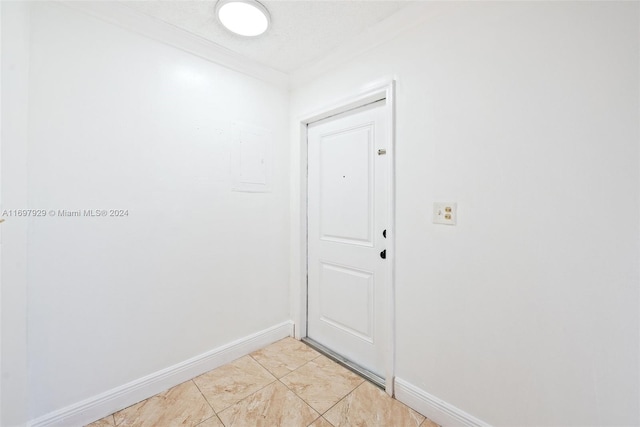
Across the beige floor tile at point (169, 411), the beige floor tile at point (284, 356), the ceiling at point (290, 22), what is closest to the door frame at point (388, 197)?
the beige floor tile at point (284, 356)

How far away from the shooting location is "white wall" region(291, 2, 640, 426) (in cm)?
101

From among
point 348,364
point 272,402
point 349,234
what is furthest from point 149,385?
point 349,234

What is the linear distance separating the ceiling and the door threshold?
7.91 ft

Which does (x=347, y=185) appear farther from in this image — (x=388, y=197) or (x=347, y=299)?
(x=347, y=299)

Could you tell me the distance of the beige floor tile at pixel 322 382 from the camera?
166 centimetres

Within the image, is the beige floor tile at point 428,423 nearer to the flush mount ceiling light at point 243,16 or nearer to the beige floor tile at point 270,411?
the beige floor tile at point 270,411

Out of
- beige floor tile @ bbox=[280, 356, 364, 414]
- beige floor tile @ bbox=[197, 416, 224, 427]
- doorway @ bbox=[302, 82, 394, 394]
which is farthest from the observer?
doorway @ bbox=[302, 82, 394, 394]

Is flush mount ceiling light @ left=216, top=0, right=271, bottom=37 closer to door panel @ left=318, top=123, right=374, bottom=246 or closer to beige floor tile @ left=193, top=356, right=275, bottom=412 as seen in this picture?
door panel @ left=318, top=123, right=374, bottom=246

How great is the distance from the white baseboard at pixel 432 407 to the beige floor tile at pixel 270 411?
556 millimetres

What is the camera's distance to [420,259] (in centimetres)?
156

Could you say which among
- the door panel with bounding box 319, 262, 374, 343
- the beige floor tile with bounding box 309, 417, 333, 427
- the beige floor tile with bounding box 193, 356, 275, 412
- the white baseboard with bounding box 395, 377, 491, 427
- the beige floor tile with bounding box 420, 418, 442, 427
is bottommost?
the beige floor tile with bounding box 420, 418, 442, 427

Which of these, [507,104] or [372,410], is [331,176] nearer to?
[507,104]

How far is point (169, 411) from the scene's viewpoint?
61.7 inches

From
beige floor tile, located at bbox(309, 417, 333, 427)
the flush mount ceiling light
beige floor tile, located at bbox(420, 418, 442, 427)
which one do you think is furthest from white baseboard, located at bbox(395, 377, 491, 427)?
the flush mount ceiling light
